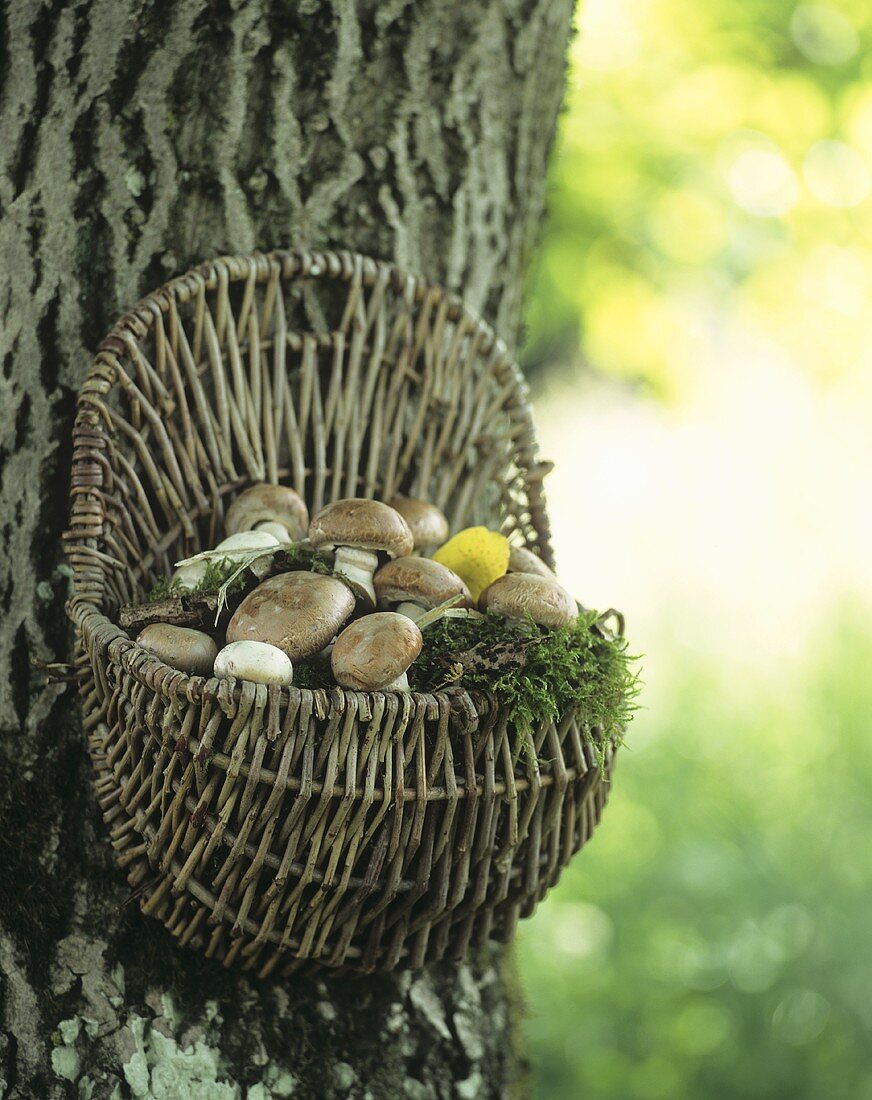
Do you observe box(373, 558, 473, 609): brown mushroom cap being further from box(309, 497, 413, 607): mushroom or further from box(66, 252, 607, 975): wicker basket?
box(66, 252, 607, 975): wicker basket

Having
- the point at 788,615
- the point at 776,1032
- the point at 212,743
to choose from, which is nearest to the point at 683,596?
the point at 788,615

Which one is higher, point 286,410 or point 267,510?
point 286,410

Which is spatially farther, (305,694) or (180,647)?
(180,647)

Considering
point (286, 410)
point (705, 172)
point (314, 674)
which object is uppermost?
point (705, 172)

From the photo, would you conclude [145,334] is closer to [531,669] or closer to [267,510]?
[267,510]

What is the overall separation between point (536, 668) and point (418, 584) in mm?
218

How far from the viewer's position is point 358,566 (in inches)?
55.9

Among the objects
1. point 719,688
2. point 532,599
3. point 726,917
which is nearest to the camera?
point 532,599

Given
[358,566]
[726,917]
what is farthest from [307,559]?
[726,917]

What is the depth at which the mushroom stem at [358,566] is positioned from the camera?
54.7 inches

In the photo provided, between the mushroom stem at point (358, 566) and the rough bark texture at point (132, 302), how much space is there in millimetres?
452

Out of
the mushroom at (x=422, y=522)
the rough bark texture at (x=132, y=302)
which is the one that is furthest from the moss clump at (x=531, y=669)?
the rough bark texture at (x=132, y=302)

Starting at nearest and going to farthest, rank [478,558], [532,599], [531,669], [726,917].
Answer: [531,669] < [532,599] < [478,558] < [726,917]

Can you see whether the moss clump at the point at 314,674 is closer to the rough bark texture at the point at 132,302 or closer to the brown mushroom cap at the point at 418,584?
the brown mushroom cap at the point at 418,584
